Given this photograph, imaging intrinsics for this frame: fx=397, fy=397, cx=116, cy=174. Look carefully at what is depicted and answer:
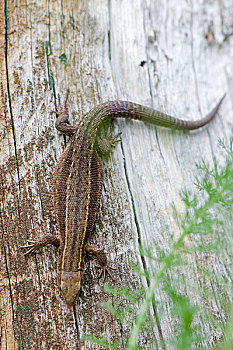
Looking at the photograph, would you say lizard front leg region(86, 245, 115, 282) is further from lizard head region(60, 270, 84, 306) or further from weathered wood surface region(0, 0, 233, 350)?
lizard head region(60, 270, 84, 306)

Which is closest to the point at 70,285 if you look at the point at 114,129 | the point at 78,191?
the point at 78,191

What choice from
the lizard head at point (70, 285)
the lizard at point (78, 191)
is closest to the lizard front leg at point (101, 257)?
the lizard at point (78, 191)

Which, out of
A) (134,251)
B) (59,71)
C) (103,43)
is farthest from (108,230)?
(103,43)

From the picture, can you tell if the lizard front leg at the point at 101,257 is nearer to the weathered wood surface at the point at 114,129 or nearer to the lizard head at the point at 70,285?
the weathered wood surface at the point at 114,129

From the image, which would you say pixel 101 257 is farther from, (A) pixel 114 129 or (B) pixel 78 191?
(A) pixel 114 129

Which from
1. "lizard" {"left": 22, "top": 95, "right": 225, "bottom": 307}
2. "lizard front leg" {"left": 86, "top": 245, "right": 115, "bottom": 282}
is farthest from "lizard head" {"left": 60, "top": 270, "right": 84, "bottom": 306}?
"lizard front leg" {"left": 86, "top": 245, "right": 115, "bottom": 282}

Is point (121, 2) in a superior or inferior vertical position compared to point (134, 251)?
superior

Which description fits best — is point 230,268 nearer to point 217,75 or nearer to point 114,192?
point 114,192
